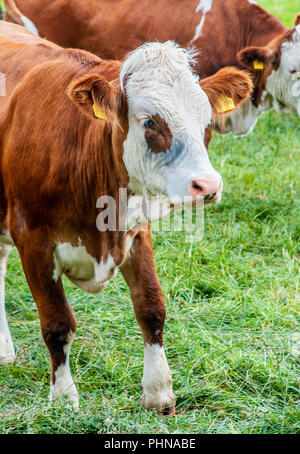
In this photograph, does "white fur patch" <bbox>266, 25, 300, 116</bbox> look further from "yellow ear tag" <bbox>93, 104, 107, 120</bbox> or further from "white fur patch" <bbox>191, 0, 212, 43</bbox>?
"yellow ear tag" <bbox>93, 104, 107, 120</bbox>

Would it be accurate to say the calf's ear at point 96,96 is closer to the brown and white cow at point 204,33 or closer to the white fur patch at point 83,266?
the white fur patch at point 83,266

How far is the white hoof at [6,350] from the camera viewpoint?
419 centimetres

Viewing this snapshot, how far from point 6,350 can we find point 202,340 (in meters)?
1.17

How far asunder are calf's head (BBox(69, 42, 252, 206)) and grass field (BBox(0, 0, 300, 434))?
113cm

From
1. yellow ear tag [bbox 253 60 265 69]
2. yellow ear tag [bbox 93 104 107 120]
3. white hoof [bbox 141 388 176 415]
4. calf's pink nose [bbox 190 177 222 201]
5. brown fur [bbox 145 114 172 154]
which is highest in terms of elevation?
yellow ear tag [bbox 93 104 107 120]

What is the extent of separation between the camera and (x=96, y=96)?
3037 millimetres

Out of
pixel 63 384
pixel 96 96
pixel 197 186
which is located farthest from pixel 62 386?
pixel 96 96

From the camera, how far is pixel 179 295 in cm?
481

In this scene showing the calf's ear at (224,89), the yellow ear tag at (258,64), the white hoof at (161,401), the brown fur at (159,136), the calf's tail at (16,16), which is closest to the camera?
the brown fur at (159,136)

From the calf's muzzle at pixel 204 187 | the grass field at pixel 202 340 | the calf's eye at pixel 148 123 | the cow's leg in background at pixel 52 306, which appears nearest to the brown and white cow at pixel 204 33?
the grass field at pixel 202 340

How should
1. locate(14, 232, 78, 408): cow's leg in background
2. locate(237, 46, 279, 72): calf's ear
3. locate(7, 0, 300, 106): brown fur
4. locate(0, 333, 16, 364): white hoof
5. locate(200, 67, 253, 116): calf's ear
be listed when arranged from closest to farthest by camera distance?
locate(200, 67, 253, 116): calf's ear, locate(14, 232, 78, 408): cow's leg in background, locate(0, 333, 16, 364): white hoof, locate(237, 46, 279, 72): calf's ear, locate(7, 0, 300, 106): brown fur

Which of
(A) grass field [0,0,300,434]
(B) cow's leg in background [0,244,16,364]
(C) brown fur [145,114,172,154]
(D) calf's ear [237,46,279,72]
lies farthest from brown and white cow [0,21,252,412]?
(D) calf's ear [237,46,279,72]

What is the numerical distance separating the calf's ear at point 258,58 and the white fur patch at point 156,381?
12.4 ft

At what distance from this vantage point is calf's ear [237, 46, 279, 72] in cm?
660
